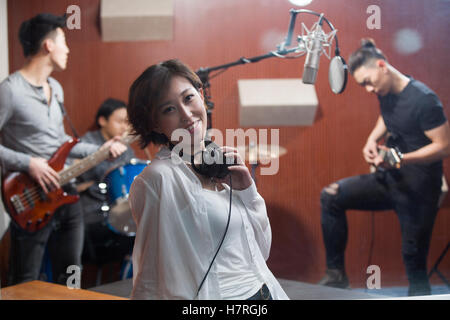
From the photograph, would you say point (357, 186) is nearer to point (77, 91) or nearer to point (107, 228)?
point (107, 228)

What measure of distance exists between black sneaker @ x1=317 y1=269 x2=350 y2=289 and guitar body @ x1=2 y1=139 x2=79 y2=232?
3.74ft

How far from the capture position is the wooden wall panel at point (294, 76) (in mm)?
1605

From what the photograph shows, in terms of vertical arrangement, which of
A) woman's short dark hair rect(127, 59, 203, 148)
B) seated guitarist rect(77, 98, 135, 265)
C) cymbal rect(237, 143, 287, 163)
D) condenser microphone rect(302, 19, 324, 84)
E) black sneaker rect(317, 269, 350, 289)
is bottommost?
black sneaker rect(317, 269, 350, 289)

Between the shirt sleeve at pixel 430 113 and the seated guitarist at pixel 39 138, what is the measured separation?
129cm

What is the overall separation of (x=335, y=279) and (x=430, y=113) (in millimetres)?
822

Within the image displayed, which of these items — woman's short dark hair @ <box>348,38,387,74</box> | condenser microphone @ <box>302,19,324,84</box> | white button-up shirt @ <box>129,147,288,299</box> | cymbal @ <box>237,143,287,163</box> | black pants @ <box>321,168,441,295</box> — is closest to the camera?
white button-up shirt @ <box>129,147,288,299</box>

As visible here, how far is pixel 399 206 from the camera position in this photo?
1866 millimetres

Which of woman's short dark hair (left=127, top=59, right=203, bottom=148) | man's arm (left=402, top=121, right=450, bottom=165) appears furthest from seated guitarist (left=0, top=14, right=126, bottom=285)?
man's arm (left=402, top=121, right=450, bottom=165)

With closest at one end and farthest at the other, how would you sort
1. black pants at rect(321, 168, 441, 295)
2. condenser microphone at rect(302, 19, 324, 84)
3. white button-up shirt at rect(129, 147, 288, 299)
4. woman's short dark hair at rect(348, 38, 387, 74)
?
1. white button-up shirt at rect(129, 147, 288, 299)
2. condenser microphone at rect(302, 19, 324, 84)
3. woman's short dark hair at rect(348, 38, 387, 74)
4. black pants at rect(321, 168, 441, 295)

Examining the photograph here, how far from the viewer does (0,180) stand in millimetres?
1766

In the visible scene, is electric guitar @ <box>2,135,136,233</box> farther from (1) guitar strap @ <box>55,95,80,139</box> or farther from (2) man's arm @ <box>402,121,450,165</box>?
(2) man's arm @ <box>402,121,450,165</box>

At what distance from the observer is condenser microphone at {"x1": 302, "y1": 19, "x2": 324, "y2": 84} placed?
1.58 meters

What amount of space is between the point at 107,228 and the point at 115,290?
280mm
